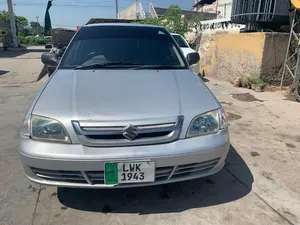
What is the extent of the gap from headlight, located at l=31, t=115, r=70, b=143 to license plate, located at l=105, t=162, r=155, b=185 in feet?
1.29

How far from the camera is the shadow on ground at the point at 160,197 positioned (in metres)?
2.34

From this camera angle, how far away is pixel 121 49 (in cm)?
319

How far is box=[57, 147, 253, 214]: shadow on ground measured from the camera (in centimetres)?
234

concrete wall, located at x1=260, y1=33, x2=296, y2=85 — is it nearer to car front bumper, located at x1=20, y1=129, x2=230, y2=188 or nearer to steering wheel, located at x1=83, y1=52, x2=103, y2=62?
steering wheel, located at x1=83, y1=52, x2=103, y2=62

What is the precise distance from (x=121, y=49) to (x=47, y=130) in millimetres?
1491

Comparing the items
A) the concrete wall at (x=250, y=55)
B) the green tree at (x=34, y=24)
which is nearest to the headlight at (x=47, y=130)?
the concrete wall at (x=250, y=55)

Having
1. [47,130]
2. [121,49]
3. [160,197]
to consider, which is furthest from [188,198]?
[121,49]

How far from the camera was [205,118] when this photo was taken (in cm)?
222

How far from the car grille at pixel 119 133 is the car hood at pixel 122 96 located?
0.05 metres

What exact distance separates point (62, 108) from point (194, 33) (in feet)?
35.8

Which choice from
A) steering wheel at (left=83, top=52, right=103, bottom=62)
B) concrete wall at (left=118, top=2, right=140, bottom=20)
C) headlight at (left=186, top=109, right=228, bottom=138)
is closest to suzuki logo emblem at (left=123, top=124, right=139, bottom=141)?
headlight at (left=186, top=109, right=228, bottom=138)

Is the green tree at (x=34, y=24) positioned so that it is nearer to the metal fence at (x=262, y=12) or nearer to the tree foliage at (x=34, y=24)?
the tree foliage at (x=34, y=24)

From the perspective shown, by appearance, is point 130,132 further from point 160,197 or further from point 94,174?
point 160,197

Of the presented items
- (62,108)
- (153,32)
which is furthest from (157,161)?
(153,32)
